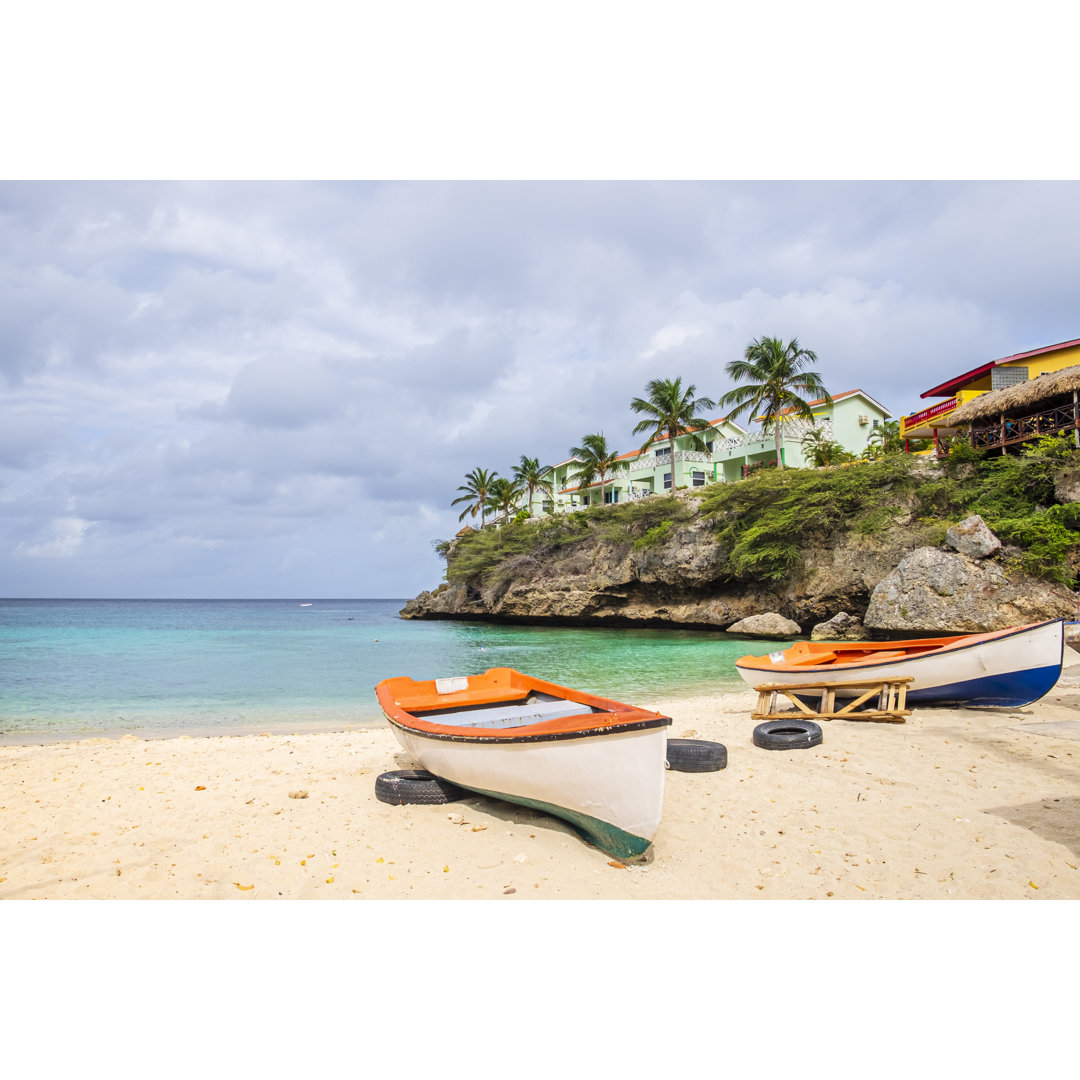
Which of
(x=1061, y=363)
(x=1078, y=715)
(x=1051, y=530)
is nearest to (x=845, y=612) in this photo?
(x=1051, y=530)

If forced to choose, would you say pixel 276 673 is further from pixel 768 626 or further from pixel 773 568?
pixel 773 568

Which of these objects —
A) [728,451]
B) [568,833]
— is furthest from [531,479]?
[568,833]

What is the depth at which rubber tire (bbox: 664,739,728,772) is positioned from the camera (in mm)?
6473

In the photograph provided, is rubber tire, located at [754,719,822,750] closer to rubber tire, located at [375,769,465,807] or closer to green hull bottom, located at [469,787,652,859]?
green hull bottom, located at [469,787,652,859]

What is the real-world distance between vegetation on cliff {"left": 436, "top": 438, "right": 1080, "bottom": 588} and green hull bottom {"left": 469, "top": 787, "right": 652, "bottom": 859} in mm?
20845

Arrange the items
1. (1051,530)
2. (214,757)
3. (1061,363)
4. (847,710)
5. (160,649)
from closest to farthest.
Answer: (214,757) → (847,710) → (1051,530) → (1061,363) → (160,649)

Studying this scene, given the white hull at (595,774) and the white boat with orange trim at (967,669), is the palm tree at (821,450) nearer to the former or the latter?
the white boat with orange trim at (967,669)

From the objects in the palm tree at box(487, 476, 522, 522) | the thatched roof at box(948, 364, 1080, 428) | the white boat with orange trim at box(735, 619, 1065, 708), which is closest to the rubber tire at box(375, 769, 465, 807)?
the white boat with orange trim at box(735, 619, 1065, 708)

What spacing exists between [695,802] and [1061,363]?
100 feet

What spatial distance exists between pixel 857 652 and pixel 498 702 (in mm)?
7603

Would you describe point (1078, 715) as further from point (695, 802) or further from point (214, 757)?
point (214, 757)

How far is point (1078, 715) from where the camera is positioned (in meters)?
8.66

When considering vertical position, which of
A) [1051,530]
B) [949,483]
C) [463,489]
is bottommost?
[1051,530]

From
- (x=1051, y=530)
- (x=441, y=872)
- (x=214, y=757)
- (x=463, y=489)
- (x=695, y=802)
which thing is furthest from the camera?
(x=463, y=489)
